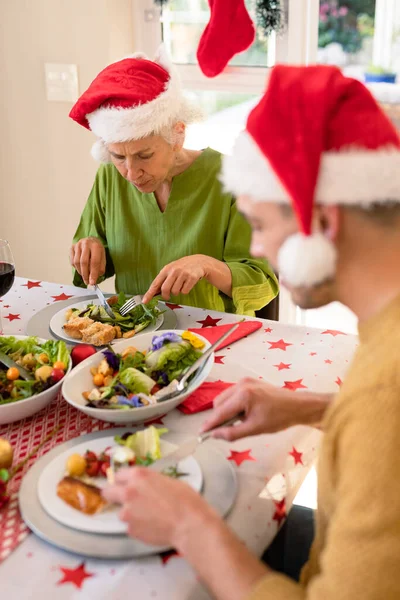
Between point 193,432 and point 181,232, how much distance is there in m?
0.87

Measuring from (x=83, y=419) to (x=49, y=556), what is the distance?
0.32 meters

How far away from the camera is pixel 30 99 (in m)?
2.84

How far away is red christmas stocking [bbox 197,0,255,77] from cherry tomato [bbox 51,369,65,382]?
836mm

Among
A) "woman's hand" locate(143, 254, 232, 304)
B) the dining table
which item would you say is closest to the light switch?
Answer: the dining table

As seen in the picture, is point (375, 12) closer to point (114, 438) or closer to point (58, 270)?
point (58, 270)

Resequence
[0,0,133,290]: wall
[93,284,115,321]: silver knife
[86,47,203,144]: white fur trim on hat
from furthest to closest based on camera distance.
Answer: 1. [0,0,133,290]: wall
2. [86,47,203,144]: white fur trim on hat
3. [93,284,115,321]: silver knife

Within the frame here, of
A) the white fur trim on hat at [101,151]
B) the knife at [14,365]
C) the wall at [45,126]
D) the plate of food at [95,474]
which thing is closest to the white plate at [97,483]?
the plate of food at [95,474]

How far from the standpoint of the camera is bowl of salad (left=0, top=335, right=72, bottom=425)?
109cm

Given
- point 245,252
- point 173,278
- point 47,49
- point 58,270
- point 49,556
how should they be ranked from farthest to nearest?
point 58,270 < point 47,49 < point 245,252 < point 173,278 < point 49,556

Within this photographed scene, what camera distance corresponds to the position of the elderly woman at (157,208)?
5.27 feet

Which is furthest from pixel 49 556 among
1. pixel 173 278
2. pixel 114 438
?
pixel 173 278

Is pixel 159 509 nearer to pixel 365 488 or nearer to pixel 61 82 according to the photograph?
pixel 365 488

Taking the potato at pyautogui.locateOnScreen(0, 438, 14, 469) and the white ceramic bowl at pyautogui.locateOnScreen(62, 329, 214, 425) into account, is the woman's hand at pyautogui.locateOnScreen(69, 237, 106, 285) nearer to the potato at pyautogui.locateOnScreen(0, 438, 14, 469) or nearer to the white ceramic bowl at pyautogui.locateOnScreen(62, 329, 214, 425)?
the white ceramic bowl at pyautogui.locateOnScreen(62, 329, 214, 425)

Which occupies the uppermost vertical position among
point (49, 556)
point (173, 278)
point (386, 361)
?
point (386, 361)
